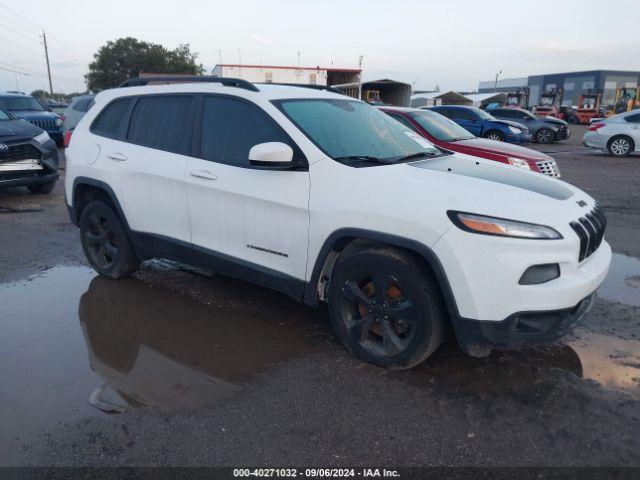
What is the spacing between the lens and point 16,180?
8125mm

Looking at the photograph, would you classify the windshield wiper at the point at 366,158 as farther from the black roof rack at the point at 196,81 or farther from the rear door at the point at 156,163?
the rear door at the point at 156,163

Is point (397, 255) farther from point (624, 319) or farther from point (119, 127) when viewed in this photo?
point (119, 127)

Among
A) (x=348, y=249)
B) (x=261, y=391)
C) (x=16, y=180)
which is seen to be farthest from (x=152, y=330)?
(x=16, y=180)

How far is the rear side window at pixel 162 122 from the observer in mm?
4102

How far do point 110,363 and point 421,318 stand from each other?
2160 mm

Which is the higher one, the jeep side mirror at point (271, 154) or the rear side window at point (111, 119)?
the rear side window at point (111, 119)

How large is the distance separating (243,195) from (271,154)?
47cm

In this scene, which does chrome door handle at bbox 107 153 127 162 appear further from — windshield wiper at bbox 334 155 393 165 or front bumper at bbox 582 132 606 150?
front bumper at bbox 582 132 606 150

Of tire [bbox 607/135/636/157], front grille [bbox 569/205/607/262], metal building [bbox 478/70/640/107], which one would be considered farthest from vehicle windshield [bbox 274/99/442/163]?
metal building [bbox 478/70/640/107]

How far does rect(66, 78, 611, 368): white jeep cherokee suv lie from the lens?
2748 millimetres

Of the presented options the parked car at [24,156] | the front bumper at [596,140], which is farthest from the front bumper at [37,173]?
the front bumper at [596,140]

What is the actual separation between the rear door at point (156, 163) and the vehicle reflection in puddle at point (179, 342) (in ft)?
2.19

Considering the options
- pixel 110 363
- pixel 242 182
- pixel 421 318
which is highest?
pixel 242 182

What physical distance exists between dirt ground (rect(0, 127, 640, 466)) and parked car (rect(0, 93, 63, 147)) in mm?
11918
